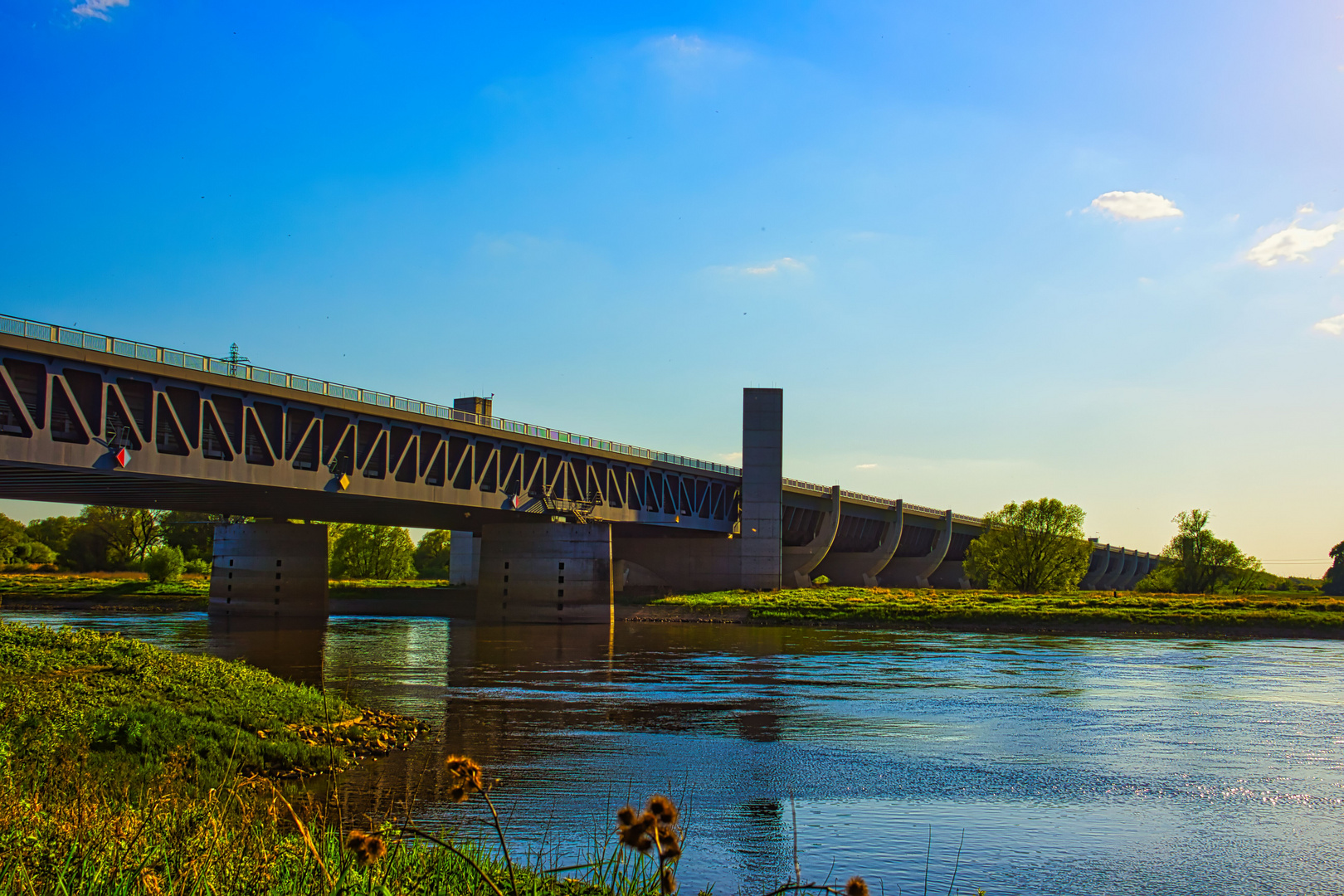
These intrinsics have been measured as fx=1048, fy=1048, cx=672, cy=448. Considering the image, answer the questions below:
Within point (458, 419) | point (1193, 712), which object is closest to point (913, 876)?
point (1193, 712)

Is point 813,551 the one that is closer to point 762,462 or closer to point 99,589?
point 762,462

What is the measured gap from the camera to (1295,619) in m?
77.6

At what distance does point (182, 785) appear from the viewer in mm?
17922

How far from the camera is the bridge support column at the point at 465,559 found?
5049 inches

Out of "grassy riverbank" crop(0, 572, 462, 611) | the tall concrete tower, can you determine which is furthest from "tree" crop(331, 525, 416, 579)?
the tall concrete tower

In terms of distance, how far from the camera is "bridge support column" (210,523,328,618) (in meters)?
85.2

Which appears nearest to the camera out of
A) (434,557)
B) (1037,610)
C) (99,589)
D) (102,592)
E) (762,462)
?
(1037,610)

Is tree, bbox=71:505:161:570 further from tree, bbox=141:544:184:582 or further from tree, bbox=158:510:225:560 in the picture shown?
tree, bbox=141:544:184:582

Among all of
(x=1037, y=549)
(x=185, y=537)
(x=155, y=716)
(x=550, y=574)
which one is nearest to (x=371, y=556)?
(x=185, y=537)

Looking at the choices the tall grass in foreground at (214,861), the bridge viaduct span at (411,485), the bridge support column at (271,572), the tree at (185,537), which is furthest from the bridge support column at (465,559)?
the tall grass in foreground at (214,861)

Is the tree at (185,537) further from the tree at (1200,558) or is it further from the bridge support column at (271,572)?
the tree at (1200,558)

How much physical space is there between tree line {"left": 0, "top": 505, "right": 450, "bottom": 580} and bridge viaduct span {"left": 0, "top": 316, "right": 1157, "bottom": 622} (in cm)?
2411

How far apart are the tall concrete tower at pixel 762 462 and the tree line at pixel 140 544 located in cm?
5703

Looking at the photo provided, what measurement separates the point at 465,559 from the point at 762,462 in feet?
134
